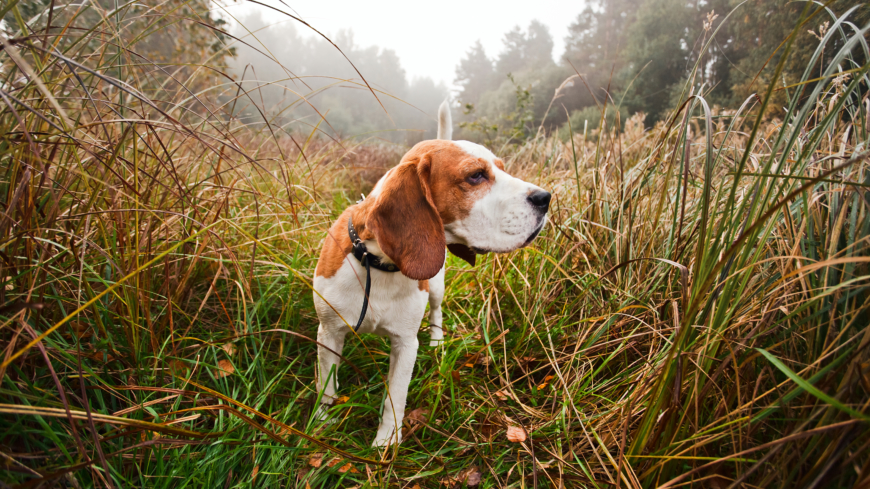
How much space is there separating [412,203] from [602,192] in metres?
1.64

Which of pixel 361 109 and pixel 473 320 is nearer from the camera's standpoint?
pixel 473 320

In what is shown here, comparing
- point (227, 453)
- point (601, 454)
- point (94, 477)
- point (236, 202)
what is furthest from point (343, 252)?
point (236, 202)

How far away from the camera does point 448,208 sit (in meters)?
1.65

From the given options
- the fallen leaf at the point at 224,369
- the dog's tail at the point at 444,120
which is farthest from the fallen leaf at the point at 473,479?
the dog's tail at the point at 444,120

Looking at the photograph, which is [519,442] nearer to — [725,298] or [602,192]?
[725,298]

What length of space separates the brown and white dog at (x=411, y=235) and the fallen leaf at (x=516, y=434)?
0.50 m

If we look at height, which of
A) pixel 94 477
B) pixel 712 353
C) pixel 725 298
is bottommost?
pixel 94 477

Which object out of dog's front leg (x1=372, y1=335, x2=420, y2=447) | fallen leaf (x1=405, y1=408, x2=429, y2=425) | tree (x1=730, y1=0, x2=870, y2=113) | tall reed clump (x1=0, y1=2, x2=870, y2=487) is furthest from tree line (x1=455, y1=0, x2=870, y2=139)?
fallen leaf (x1=405, y1=408, x2=429, y2=425)

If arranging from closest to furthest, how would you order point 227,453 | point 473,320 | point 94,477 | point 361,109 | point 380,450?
1. point 94,477
2. point 227,453
3. point 380,450
4. point 473,320
5. point 361,109

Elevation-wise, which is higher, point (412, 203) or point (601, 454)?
point (412, 203)

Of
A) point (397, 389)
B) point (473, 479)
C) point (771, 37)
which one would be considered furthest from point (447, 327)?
point (771, 37)

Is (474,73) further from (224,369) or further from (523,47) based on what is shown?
(224,369)

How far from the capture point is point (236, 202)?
288 cm

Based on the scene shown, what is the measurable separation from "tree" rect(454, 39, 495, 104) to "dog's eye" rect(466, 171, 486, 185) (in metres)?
24.0
